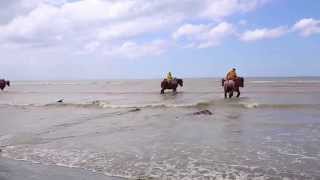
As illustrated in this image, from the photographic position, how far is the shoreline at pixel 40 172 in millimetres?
7137

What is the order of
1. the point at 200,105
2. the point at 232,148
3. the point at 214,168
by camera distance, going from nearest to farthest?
1. the point at 214,168
2. the point at 232,148
3. the point at 200,105

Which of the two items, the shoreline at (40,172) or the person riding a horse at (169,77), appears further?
the person riding a horse at (169,77)

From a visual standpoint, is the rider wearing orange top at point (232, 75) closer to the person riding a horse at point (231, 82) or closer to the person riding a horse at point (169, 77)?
the person riding a horse at point (231, 82)

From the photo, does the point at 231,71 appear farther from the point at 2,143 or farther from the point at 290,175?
the point at 290,175

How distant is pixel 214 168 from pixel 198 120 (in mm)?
7521

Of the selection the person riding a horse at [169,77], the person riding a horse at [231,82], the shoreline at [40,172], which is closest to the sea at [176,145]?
the shoreline at [40,172]

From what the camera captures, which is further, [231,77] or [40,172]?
[231,77]

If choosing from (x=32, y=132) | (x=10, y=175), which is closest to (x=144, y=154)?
(x=10, y=175)

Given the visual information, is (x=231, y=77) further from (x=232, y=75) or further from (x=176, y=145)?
(x=176, y=145)

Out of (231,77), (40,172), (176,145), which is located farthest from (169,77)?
(40,172)

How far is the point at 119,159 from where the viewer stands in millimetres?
8750

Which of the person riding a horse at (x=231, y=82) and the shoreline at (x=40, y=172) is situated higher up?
the person riding a horse at (x=231, y=82)

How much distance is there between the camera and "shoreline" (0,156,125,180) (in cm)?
714

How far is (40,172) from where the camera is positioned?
759 centimetres
